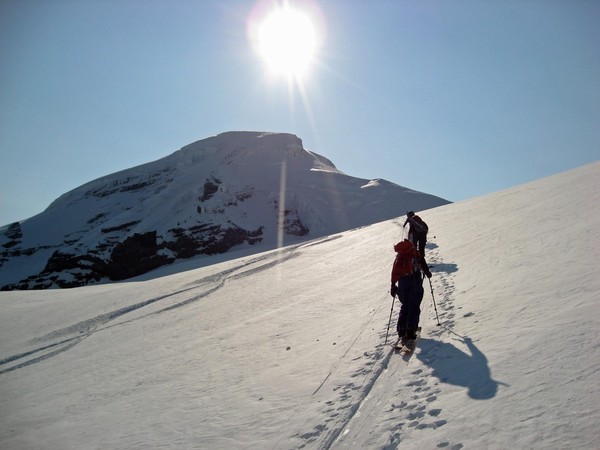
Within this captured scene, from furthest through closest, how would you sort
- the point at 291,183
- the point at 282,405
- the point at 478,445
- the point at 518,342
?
the point at 291,183
the point at 282,405
the point at 518,342
the point at 478,445

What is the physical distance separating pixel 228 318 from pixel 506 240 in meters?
9.65

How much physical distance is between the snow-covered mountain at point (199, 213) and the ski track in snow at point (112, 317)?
25.0 meters

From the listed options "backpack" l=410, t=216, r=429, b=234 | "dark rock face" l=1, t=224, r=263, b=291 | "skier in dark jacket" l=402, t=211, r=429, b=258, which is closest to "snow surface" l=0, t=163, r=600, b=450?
"skier in dark jacket" l=402, t=211, r=429, b=258

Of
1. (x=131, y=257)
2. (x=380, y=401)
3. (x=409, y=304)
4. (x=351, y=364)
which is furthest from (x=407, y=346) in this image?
(x=131, y=257)

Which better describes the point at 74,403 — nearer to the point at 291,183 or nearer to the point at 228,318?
the point at 228,318

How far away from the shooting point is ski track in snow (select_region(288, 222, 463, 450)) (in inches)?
190

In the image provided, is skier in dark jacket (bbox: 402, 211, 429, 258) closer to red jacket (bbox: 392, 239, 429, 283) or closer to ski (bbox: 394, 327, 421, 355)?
red jacket (bbox: 392, 239, 429, 283)

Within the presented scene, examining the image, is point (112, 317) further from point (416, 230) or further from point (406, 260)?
point (406, 260)

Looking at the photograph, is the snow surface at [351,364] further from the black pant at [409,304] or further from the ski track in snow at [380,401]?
the black pant at [409,304]

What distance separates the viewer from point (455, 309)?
8.91m

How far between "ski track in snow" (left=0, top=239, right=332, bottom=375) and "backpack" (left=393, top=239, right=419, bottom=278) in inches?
489

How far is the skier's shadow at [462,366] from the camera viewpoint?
5059 mm

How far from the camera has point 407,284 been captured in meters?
8.20

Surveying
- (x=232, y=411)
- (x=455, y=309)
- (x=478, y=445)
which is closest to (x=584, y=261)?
(x=455, y=309)
